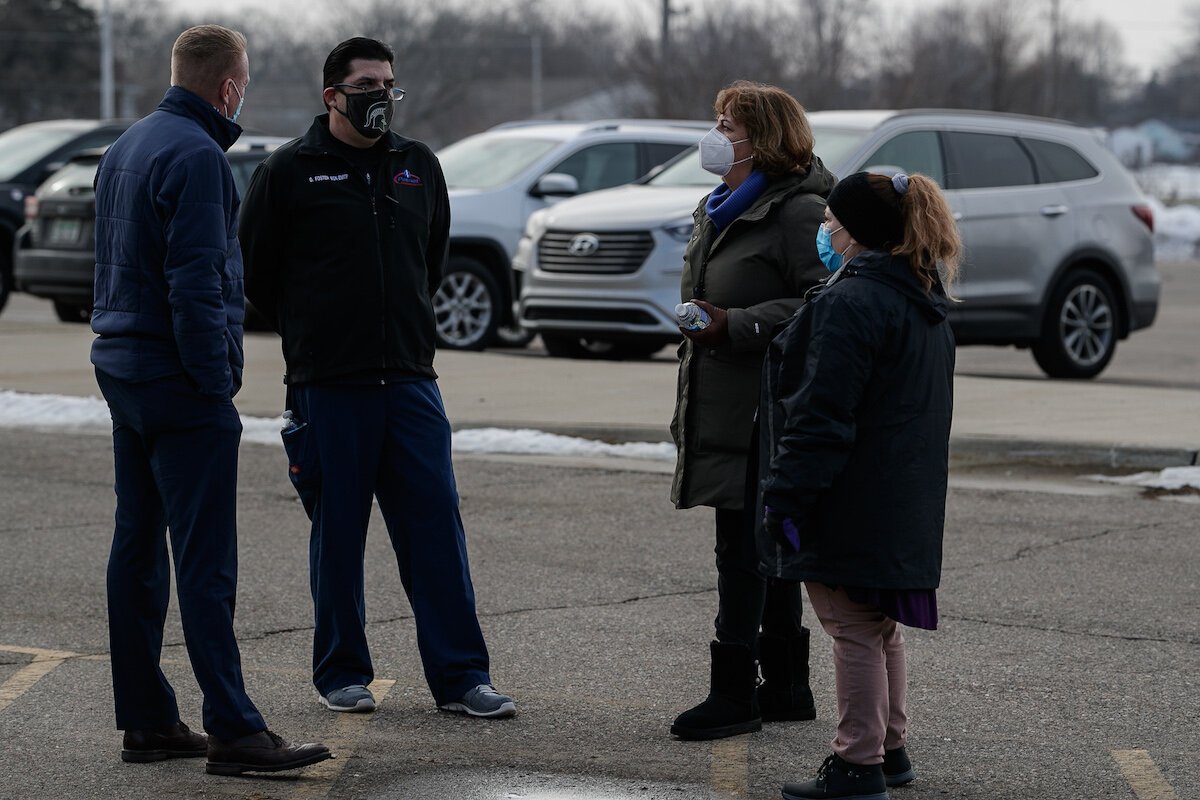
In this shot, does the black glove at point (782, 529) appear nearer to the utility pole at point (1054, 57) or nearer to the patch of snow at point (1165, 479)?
the patch of snow at point (1165, 479)

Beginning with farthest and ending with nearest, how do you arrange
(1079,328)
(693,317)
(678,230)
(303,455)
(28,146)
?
(28,146), (1079,328), (678,230), (303,455), (693,317)

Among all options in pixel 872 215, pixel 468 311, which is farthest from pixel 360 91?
pixel 468 311

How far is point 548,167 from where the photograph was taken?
14781 millimetres

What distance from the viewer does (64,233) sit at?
15516 millimetres

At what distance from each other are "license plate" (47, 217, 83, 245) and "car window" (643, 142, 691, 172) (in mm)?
4853

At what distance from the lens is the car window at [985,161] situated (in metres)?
13.2

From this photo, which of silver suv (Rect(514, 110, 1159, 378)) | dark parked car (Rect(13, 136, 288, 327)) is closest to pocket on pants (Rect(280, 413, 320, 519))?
silver suv (Rect(514, 110, 1159, 378))

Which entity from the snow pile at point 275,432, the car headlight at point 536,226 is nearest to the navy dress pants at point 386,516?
the snow pile at point 275,432

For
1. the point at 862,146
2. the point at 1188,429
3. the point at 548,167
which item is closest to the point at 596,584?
the point at 1188,429

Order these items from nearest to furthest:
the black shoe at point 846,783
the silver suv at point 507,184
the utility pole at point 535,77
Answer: the black shoe at point 846,783, the silver suv at point 507,184, the utility pole at point 535,77

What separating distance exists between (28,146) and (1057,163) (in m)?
10.1

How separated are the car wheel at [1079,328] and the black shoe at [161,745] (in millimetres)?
9682

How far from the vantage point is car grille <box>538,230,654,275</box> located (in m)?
12.8

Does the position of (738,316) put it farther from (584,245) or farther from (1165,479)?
(584,245)
